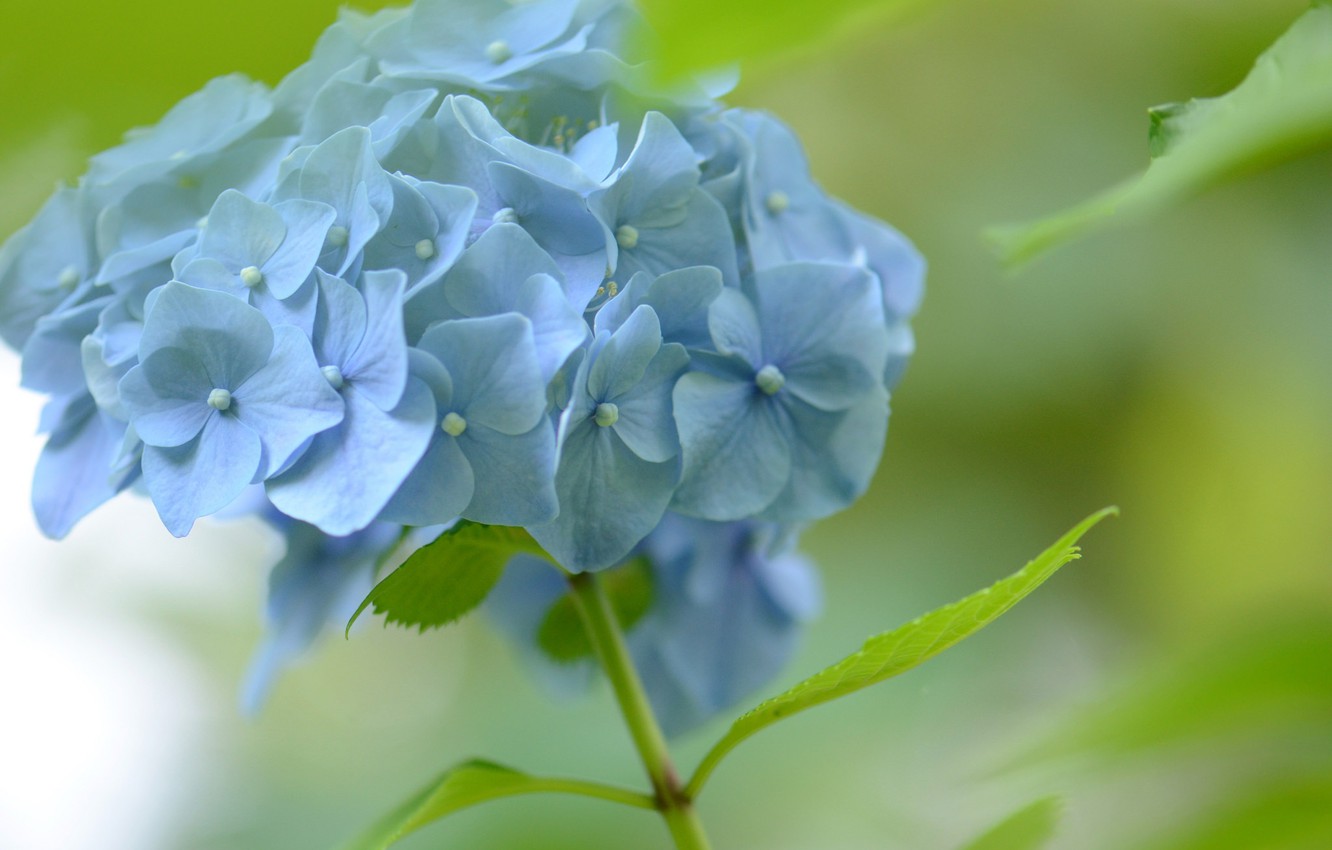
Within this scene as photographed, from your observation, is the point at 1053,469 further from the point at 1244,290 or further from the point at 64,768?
the point at 64,768

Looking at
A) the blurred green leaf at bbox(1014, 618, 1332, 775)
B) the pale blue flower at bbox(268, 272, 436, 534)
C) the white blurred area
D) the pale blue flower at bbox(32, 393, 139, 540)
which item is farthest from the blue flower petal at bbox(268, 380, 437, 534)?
the white blurred area

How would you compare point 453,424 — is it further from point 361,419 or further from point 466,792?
point 466,792

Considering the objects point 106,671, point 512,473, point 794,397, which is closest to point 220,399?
point 512,473

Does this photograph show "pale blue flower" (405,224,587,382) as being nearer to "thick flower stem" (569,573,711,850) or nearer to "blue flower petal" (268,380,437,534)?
"blue flower petal" (268,380,437,534)

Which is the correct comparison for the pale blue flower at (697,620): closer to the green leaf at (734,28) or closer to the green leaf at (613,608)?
the green leaf at (613,608)

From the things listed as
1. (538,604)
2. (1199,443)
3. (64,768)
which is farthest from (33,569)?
(1199,443)

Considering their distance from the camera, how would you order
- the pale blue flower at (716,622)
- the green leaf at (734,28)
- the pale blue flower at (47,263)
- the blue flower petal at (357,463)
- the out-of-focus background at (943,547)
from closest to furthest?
1. the green leaf at (734,28)
2. the blue flower petal at (357,463)
3. the pale blue flower at (47,263)
4. the pale blue flower at (716,622)
5. the out-of-focus background at (943,547)

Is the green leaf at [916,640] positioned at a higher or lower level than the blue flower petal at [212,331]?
lower

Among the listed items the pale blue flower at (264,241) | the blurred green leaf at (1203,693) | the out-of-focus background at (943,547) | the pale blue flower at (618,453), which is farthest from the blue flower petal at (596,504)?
the out-of-focus background at (943,547)
